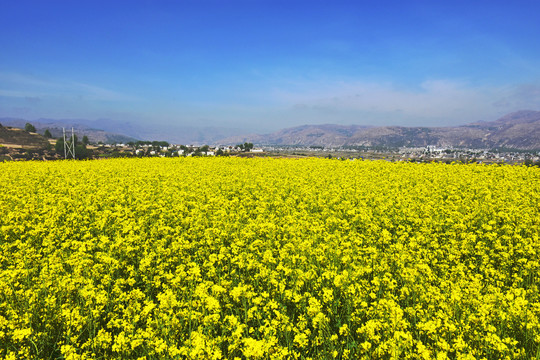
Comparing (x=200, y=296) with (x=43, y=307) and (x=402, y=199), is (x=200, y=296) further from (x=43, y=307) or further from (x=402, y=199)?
(x=402, y=199)

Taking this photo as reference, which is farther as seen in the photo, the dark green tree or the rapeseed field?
the dark green tree

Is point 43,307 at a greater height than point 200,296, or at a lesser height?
lesser

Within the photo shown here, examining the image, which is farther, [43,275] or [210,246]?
[210,246]

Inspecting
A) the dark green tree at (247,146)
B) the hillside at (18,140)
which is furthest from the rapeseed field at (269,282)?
the hillside at (18,140)

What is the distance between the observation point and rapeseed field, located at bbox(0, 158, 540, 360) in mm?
4348

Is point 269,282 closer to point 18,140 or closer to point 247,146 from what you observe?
point 247,146

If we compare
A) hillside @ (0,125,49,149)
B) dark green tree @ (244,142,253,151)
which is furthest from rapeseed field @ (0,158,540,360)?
hillside @ (0,125,49,149)

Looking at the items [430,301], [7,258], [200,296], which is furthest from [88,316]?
[430,301]

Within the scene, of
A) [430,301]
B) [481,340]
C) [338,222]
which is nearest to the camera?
[481,340]

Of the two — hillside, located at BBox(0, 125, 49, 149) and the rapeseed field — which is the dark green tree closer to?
hillside, located at BBox(0, 125, 49, 149)

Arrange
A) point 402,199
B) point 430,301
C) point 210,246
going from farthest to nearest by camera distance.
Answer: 1. point 402,199
2. point 210,246
3. point 430,301

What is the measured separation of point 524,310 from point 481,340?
4.19 ft

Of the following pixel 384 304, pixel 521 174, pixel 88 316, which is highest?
pixel 521 174

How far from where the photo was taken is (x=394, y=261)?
274 inches
